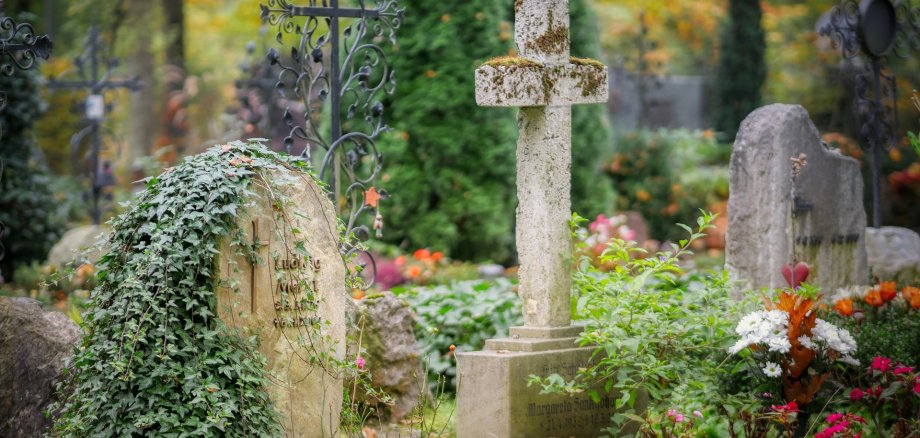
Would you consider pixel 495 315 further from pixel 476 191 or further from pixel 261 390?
pixel 476 191

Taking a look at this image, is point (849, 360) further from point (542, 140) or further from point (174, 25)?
point (174, 25)

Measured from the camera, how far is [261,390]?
5.20m

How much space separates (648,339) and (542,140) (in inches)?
48.5

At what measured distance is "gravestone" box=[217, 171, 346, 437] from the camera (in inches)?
210

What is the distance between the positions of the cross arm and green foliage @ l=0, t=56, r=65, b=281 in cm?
710

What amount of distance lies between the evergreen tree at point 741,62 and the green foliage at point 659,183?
2.39m

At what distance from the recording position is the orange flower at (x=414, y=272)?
9.74m

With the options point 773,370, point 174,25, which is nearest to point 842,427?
point 773,370

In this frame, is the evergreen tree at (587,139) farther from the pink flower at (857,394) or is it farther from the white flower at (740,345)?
the pink flower at (857,394)

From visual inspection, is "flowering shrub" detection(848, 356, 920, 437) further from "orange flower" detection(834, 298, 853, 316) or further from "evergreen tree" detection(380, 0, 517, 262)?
"evergreen tree" detection(380, 0, 517, 262)

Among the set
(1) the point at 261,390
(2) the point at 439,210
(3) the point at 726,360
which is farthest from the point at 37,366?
(2) the point at 439,210

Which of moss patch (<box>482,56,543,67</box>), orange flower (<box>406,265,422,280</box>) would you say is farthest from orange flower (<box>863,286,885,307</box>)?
orange flower (<box>406,265,422,280</box>)

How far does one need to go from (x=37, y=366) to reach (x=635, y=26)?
2167 centimetres

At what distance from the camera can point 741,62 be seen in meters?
18.9
